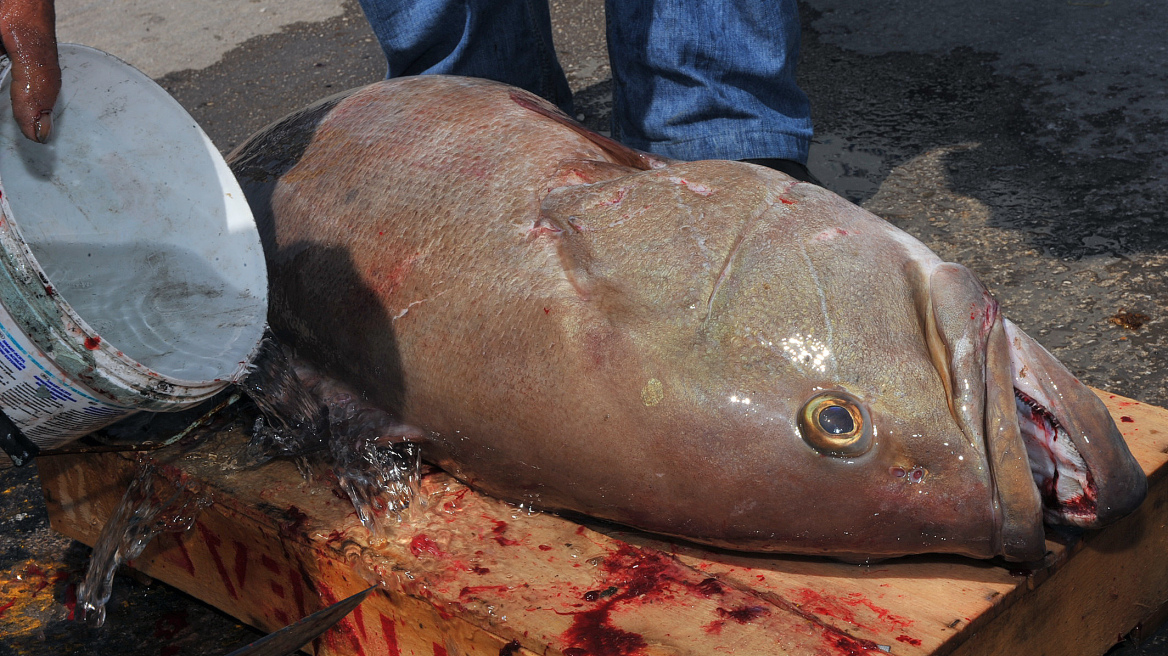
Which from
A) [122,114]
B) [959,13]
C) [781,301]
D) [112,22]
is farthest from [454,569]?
[112,22]

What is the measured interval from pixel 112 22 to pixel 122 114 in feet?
17.1

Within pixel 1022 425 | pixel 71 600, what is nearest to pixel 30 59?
pixel 71 600

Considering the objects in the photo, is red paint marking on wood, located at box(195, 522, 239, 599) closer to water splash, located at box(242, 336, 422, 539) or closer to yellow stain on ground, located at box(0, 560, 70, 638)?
water splash, located at box(242, 336, 422, 539)

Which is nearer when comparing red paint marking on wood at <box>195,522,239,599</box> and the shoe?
red paint marking on wood at <box>195,522,239,599</box>

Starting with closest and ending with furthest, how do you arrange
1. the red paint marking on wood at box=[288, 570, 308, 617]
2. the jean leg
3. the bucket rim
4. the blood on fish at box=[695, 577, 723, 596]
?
1. the bucket rim
2. the blood on fish at box=[695, 577, 723, 596]
3. the red paint marking on wood at box=[288, 570, 308, 617]
4. the jean leg

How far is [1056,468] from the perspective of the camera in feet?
6.63

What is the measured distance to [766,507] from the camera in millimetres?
1955

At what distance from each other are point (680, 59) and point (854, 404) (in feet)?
6.11

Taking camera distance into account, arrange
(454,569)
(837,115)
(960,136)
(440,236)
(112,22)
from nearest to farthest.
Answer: (454,569) < (440,236) < (960,136) < (837,115) < (112,22)

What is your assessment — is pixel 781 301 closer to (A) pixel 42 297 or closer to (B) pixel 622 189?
(B) pixel 622 189

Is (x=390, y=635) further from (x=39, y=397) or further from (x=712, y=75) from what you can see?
(x=712, y=75)

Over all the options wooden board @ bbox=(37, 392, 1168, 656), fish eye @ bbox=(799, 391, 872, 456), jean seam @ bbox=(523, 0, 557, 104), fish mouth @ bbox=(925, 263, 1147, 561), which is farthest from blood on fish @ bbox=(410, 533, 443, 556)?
jean seam @ bbox=(523, 0, 557, 104)

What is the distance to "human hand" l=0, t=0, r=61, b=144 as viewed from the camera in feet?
6.64

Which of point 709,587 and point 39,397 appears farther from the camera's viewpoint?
point 709,587
